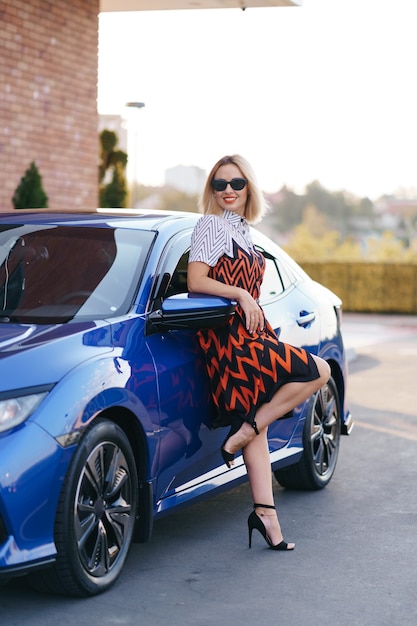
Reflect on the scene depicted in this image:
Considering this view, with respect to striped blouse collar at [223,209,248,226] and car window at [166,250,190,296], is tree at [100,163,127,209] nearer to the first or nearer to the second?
car window at [166,250,190,296]

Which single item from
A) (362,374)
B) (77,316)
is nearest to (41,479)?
(77,316)

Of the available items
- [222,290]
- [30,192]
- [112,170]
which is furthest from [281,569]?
[112,170]

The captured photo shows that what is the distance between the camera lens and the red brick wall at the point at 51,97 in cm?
1255

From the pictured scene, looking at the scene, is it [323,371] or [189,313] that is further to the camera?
[323,371]

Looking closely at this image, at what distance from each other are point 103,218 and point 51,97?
7.54m

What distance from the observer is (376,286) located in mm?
31281

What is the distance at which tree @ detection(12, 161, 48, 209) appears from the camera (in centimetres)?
1265

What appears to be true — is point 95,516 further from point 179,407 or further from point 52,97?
point 52,97

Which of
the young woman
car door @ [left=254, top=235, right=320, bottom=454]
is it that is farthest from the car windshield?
car door @ [left=254, top=235, right=320, bottom=454]

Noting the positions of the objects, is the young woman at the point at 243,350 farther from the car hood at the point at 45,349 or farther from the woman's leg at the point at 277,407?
the car hood at the point at 45,349

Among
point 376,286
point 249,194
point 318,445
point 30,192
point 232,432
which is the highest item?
point 249,194

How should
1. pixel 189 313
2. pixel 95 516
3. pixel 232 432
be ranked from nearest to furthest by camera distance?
pixel 95 516 < pixel 189 313 < pixel 232 432

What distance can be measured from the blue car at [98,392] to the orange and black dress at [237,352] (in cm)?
10

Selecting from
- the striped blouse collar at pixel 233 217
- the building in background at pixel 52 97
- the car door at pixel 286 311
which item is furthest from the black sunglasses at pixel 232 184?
the building in background at pixel 52 97
